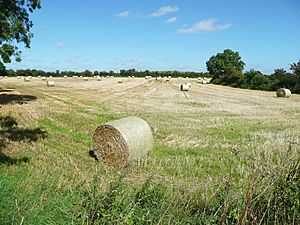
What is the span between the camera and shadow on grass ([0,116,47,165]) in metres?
9.90

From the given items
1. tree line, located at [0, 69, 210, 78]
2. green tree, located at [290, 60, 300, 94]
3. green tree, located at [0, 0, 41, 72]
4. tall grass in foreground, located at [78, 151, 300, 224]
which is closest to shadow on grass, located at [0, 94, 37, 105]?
green tree, located at [0, 0, 41, 72]

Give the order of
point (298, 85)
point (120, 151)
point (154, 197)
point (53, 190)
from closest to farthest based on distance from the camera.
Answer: point (154, 197) → point (53, 190) → point (120, 151) → point (298, 85)

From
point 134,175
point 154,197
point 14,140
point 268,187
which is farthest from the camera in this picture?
point 14,140

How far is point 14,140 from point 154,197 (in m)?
7.34

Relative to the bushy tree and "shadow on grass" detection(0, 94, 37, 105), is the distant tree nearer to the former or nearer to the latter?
the bushy tree

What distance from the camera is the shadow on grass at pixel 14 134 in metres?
9.90

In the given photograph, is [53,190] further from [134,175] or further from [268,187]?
[268,187]

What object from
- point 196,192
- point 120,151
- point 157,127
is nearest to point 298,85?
point 157,127

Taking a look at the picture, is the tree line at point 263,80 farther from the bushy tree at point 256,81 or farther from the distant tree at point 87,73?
the distant tree at point 87,73

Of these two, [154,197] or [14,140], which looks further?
[14,140]

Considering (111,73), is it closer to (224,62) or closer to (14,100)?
(224,62)

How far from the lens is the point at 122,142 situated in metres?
9.89

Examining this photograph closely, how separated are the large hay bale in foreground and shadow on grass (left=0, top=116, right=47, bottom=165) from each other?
2.12 metres

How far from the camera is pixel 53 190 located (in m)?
5.63
